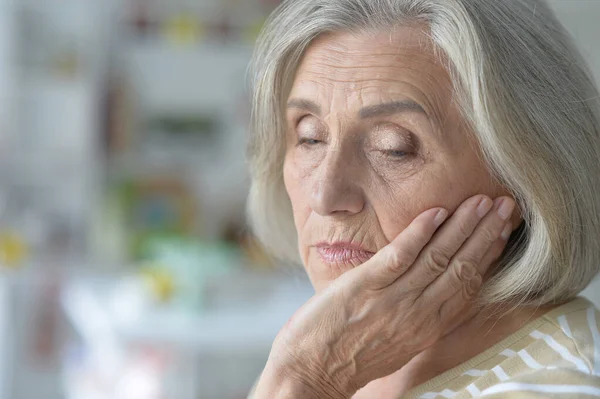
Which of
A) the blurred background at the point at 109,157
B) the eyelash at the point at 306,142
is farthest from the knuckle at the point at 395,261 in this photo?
the blurred background at the point at 109,157

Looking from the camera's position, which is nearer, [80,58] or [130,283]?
[130,283]

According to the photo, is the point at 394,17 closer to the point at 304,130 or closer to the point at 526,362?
the point at 304,130

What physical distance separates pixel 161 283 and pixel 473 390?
225 centimetres

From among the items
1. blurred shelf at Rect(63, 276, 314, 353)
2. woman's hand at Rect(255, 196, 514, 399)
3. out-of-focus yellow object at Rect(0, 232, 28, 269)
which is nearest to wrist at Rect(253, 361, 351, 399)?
woman's hand at Rect(255, 196, 514, 399)

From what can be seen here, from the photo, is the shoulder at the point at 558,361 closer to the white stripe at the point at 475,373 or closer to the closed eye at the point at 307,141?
the white stripe at the point at 475,373

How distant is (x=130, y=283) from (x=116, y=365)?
629mm

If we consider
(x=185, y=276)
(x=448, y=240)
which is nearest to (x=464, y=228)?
(x=448, y=240)

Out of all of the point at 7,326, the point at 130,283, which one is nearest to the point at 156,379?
the point at 130,283

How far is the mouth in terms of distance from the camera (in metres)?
1.02

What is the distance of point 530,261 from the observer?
97cm

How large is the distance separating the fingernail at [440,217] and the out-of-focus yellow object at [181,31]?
12.7 feet

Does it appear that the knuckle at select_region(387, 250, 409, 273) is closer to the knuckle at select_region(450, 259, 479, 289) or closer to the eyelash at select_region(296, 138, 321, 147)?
the knuckle at select_region(450, 259, 479, 289)

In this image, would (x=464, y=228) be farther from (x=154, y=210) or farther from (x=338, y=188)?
(x=154, y=210)

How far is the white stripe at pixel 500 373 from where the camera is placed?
0.92m
